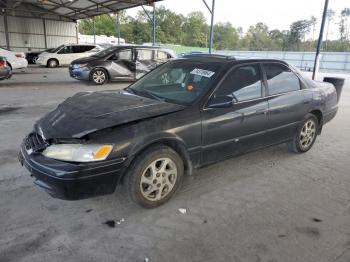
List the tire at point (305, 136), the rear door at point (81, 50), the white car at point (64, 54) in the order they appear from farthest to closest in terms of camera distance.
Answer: the rear door at point (81, 50) → the white car at point (64, 54) → the tire at point (305, 136)

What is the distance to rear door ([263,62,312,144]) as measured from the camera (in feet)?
13.6

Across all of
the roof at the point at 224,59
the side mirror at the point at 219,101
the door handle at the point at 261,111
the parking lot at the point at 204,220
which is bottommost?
the parking lot at the point at 204,220

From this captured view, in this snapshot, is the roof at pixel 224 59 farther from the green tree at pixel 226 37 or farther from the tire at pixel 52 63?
the green tree at pixel 226 37

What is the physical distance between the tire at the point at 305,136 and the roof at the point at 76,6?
16.0 m

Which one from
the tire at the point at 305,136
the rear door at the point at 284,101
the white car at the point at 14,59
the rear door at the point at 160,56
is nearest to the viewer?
the rear door at the point at 284,101

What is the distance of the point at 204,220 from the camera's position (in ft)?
9.86

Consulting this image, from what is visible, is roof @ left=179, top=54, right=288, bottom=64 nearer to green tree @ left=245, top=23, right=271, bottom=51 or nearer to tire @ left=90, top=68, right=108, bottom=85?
tire @ left=90, top=68, right=108, bottom=85

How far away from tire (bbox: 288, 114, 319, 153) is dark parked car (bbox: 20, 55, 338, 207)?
0.06 meters

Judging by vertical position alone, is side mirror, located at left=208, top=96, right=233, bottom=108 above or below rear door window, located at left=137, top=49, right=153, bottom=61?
below

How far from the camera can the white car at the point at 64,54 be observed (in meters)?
20.6

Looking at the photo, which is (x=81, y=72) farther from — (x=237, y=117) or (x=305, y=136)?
(x=237, y=117)

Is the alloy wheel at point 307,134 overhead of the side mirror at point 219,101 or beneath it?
beneath

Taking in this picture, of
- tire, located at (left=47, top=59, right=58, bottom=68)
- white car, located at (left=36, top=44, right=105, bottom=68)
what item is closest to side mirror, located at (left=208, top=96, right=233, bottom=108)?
white car, located at (left=36, top=44, right=105, bottom=68)

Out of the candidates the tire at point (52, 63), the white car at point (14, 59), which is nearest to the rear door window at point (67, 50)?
the tire at point (52, 63)
